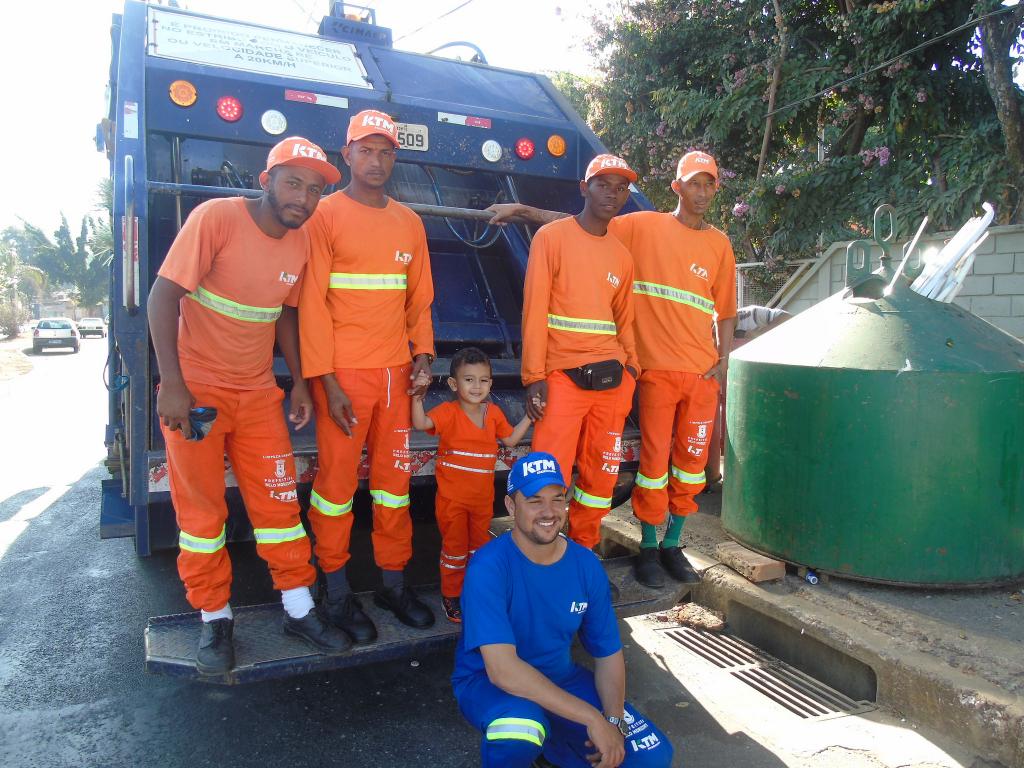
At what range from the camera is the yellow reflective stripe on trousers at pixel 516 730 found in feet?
6.65

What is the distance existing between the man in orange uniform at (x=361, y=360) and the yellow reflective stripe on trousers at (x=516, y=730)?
71cm

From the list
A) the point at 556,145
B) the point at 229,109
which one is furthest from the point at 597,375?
the point at 229,109

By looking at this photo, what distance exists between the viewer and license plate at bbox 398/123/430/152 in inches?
155

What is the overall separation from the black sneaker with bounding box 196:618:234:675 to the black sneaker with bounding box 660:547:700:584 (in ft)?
5.73

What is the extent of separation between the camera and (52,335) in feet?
100

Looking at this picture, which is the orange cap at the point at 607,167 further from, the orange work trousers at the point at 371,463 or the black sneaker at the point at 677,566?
the black sneaker at the point at 677,566

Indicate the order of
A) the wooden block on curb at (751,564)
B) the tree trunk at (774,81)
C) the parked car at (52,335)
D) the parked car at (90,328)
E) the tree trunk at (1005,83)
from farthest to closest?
1. the parked car at (90,328)
2. the parked car at (52,335)
3. the tree trunk at (774,81)
4. the tree trunk at (1005,83)
5. the wooden block on curb at (751,564)

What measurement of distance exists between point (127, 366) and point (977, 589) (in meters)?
3.39

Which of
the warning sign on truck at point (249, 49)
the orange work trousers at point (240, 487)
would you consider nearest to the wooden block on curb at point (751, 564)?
the orange work trousers at point (240, 487)

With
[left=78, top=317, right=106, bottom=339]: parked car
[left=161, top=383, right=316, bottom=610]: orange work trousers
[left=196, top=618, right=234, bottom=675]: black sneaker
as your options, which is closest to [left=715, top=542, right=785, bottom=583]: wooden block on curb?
[left=161, top=383, right=316, bottom=610]: orange work trousers

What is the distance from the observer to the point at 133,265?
271 centimetres

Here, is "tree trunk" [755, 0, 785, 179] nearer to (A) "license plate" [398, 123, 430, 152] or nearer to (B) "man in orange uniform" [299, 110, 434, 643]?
(A) "license plate" [398, 123, 430, 152]

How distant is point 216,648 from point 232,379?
0.83m

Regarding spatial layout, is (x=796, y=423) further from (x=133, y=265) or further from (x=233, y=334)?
(x=133, y=265)
